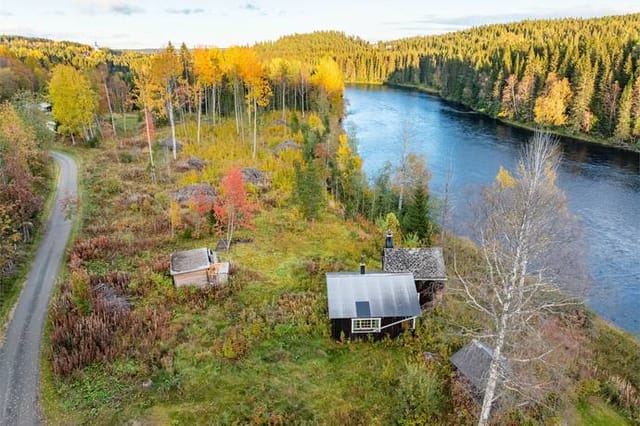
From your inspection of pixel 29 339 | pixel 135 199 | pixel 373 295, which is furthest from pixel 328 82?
pixel 29 339

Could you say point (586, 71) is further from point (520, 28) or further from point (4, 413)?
point (520, 28)

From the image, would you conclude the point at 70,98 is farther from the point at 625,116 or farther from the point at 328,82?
the point at 625,116

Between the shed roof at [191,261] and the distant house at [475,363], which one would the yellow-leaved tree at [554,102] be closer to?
the distant house at [475,363]

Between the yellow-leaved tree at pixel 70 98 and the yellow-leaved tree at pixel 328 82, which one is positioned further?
the yellow-leaved tree at pixel 328 82

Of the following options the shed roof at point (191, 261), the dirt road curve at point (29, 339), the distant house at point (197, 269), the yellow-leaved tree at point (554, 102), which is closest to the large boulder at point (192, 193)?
the dirt road curve at point (29, 339)

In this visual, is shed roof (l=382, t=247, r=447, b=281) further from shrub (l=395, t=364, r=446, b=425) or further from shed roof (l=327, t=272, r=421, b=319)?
shrub (l=395, t=364, r=446, b=425)

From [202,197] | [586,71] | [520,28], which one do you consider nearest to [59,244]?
[202,197]

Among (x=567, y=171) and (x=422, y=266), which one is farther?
(x=567, y=171)
